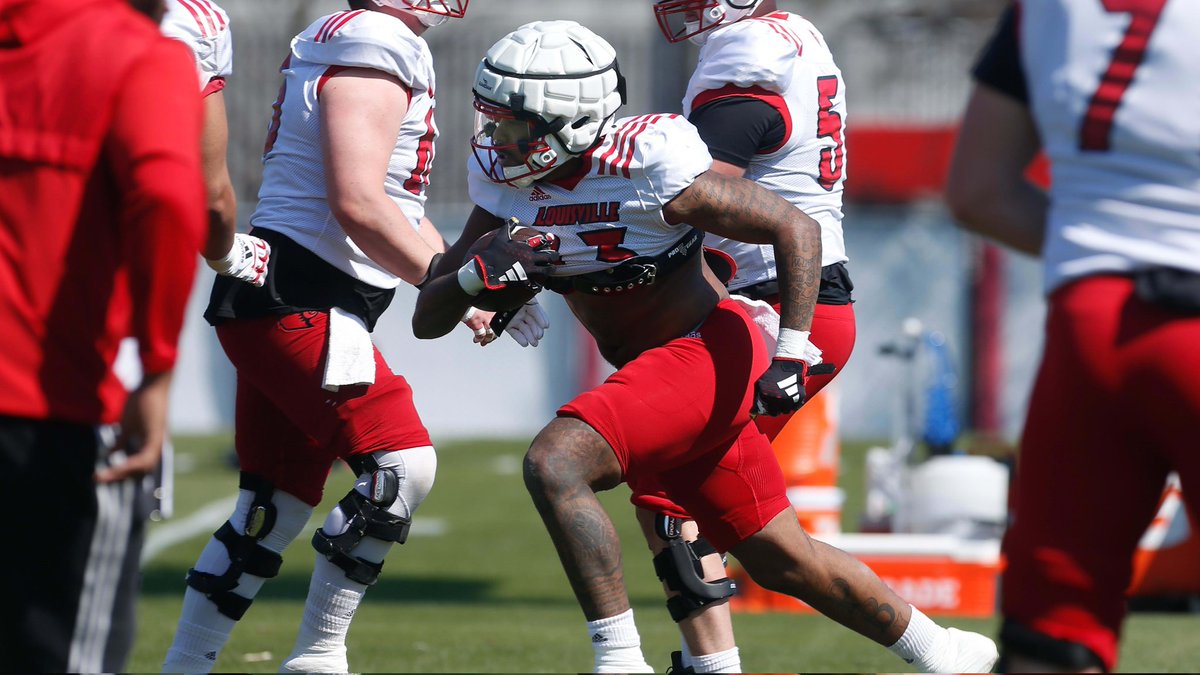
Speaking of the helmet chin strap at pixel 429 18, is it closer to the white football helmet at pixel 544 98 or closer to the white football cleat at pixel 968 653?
the white football helmet at pixel 544 98

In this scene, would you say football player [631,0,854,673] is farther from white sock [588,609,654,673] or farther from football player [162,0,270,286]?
football player [162,0,270,286]

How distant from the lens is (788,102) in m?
4.73

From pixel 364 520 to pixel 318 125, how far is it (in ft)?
3.83

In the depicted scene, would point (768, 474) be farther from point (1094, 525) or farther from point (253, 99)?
point (253, 99)

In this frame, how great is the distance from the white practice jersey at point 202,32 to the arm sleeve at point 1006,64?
2464 millimetres

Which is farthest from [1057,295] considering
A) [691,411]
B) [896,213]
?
[896,213]

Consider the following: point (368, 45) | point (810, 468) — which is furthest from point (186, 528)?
point (368, 45)

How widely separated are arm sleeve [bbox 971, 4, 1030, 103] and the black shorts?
173cm

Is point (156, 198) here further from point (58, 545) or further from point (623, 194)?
point (623, 194)

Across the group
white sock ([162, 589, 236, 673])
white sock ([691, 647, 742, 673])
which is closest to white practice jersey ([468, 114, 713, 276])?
white sock ([691, 647, 742, 673])

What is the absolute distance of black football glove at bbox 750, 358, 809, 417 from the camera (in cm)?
402

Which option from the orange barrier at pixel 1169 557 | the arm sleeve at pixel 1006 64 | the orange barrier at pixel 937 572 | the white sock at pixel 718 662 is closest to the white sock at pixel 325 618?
the white sock at pixel 718 662

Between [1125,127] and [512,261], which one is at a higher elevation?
[1125,127]

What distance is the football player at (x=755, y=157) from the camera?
4.52 metres
